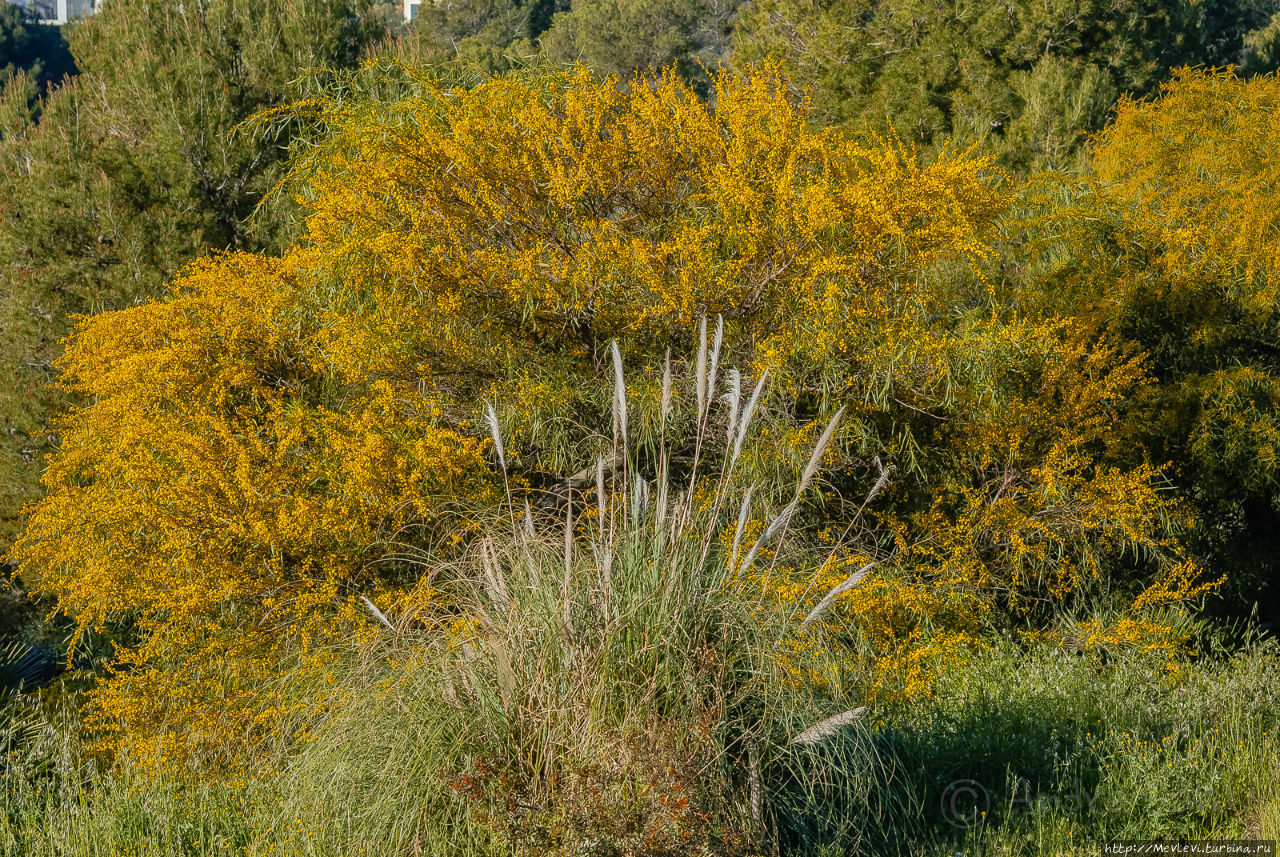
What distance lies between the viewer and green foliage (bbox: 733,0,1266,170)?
1248cm

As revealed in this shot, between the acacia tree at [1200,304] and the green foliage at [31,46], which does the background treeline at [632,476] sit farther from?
the green foliage at [31,46]

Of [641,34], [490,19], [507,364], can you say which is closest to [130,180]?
[507,364]

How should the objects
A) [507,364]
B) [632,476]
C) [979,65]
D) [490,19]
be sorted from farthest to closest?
[490,19]
[979,65]
[507,364]
[632,476]

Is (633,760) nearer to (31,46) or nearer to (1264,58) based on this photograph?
(1264,58)

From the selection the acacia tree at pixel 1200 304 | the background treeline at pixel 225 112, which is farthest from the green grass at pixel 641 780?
the background treeline at pixel 225 112

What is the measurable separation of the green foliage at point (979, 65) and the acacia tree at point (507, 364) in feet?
18.5

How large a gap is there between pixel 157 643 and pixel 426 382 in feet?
6.66

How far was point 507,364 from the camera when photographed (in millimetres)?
6738

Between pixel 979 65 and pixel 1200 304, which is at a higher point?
pixel 979 65

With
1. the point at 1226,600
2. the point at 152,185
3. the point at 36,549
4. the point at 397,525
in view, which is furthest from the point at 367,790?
the point at 152,185

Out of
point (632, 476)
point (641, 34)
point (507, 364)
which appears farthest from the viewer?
point (641, 34)

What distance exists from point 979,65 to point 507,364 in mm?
9088

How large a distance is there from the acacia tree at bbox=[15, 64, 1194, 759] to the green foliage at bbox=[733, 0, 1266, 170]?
5636 millimetres

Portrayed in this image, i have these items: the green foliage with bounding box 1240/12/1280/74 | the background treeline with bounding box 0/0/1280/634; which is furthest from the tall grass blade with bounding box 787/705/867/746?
the green foliage with bounding box 1240/12/1280/74
